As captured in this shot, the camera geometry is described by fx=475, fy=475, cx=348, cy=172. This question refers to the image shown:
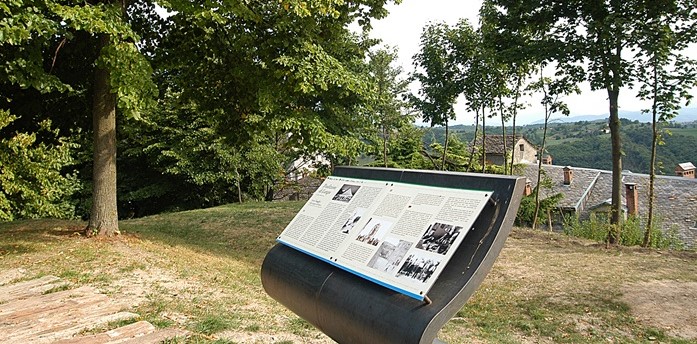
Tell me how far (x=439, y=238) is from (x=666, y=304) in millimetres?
5081

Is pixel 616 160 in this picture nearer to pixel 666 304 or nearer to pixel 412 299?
pixel 666 304

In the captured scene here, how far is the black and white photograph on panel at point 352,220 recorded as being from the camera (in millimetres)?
3066

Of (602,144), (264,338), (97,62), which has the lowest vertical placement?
(264,338)

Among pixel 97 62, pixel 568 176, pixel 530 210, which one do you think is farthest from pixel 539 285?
pixel 568 176

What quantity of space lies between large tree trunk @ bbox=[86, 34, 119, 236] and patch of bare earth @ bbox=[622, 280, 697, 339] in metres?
7.72

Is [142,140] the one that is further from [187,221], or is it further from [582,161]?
[582,161]

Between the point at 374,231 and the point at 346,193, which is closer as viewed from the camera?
the point at 374,231

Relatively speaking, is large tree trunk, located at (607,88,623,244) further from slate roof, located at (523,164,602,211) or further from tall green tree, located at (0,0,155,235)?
slate roof, located at (523,164,602,211)

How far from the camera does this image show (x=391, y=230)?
270cm

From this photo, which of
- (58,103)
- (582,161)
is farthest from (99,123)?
(582,161)

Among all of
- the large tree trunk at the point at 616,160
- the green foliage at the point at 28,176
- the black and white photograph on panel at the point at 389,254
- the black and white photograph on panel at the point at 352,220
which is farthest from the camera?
the green foliage at the point at 28,176

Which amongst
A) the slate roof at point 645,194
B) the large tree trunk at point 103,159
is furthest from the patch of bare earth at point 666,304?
the slate roof at point 645,194

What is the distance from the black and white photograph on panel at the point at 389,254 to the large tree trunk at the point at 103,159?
6523 mm

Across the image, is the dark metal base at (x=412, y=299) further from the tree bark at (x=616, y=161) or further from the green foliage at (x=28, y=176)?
the green foliage at (x=28, y=176)
